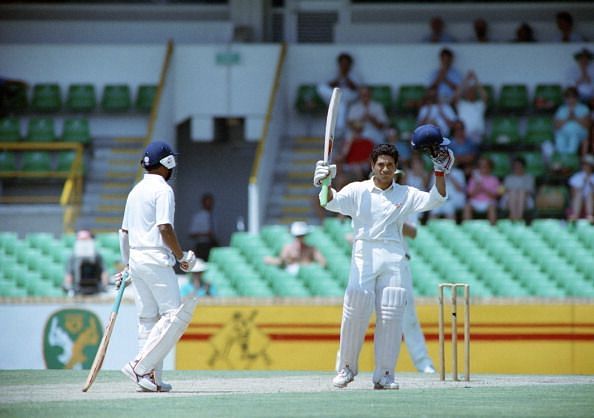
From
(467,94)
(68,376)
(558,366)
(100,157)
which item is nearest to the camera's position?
(68,376)

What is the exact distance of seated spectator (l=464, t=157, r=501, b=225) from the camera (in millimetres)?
17203

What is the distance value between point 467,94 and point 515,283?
455 centimetres

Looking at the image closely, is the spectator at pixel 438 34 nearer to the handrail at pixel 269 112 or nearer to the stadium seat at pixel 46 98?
the handrail at pixel 269 112

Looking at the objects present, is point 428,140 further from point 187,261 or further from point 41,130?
point 41,130

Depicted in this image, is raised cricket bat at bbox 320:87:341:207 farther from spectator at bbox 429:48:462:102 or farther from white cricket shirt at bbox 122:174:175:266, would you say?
spectator at bbox 429:48:462:102

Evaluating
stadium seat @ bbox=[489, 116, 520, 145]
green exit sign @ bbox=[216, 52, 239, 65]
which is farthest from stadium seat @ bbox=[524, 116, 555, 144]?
green exit sign @ bbox=[216, 52, 239, 65]

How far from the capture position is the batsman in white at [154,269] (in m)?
8.84

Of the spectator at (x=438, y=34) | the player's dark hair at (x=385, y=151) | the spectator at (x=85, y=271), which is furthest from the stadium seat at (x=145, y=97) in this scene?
the player's dark hair at (x=385, y=151)

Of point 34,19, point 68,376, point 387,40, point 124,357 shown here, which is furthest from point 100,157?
point 68,376

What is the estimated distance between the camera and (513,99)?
19.8 m

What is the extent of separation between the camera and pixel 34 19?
72.5 feet

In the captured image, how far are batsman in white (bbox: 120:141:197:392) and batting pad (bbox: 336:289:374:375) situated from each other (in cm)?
103

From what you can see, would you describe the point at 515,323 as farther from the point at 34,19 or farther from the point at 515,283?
the point at 34,19

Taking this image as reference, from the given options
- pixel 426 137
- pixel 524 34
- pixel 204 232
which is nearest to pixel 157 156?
pixel 426 137
